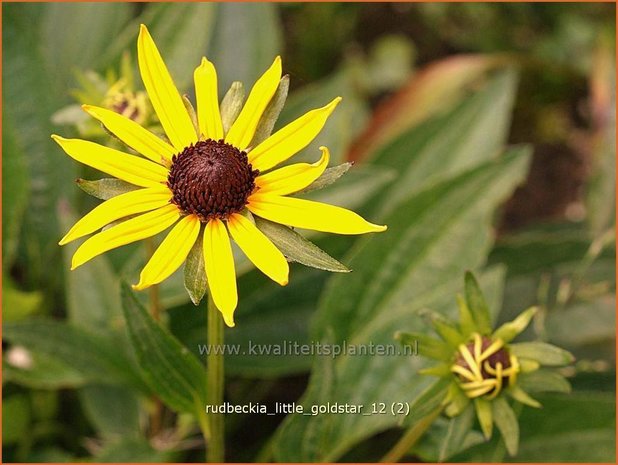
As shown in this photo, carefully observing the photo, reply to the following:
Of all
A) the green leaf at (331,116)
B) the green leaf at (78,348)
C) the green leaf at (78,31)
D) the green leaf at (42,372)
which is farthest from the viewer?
the green leaf at (78,31)

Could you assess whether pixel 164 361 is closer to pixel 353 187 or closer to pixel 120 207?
pixel 120 207

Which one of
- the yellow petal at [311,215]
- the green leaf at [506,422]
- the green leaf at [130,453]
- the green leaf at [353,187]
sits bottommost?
the green leaf at [506,422]

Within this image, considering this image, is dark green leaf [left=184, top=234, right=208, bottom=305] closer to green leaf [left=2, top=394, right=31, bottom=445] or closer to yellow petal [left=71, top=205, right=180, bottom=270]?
yellow petal [left=71, top=205, right=180, bottom=270]

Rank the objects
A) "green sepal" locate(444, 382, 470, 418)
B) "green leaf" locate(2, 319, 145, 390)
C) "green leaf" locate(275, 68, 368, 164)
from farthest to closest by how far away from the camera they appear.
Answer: "green leaf" locate(275, 68, 368, 164) → "green leaf" locate(2, 319, 145, 390) → "green sepal" locate(444, 382, 470, 418)

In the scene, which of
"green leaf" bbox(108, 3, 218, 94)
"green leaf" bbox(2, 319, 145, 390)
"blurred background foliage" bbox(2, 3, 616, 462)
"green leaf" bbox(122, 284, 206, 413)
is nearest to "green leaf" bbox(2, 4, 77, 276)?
"blurred background foliage" bbox(2, 3, 616, 462)

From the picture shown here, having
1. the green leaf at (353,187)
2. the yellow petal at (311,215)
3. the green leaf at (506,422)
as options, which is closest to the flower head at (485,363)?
the green leaf at (506,422)

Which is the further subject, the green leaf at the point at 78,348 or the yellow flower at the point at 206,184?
the green leaf at the point at 78,348

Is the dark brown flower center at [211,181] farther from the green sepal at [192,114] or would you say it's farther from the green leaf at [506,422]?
the green leaf at [506,422]

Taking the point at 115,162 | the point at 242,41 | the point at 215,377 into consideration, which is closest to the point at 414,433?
the point at 215,377
